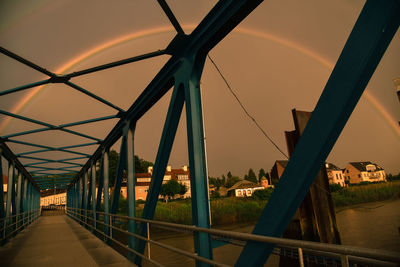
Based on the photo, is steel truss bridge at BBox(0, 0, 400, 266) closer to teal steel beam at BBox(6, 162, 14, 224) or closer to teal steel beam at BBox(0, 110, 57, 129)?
teal steel beam at BBox(0, 110, 57, 129)

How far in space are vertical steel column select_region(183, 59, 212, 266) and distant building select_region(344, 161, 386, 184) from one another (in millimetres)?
89329

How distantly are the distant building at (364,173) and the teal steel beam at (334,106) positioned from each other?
296 feet

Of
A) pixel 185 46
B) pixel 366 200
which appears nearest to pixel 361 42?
pixel 185 46

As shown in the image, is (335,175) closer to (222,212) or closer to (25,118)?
(222,212)

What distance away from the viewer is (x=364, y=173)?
77.1 meters

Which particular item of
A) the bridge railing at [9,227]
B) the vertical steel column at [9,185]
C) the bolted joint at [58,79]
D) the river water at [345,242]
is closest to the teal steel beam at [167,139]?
the bolted joint at [58,79]

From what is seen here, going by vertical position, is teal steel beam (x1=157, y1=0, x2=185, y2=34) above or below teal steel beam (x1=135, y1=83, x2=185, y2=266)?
above

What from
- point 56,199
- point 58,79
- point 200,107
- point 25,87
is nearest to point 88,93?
point 58,79

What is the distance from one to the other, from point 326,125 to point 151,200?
3648 millimetres

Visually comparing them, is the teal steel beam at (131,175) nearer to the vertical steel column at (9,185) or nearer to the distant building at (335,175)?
the vertical steel column at (9,185)

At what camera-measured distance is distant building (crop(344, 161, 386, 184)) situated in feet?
251

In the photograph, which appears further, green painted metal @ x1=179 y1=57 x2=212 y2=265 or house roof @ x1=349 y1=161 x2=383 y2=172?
house roof @ x1=349 y1=161 x2=383 y2=172

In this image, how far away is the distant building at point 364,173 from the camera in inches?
3012

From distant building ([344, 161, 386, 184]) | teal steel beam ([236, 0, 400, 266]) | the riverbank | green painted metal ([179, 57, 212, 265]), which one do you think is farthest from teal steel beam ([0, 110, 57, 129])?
distant building ([344, 161, 386, 184])
